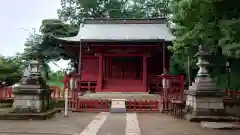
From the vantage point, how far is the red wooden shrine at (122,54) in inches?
851

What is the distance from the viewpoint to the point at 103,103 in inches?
626

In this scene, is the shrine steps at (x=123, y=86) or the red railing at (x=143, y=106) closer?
the red railing at (x=143, y=106)

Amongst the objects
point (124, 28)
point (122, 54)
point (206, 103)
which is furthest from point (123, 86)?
point (206, 103)

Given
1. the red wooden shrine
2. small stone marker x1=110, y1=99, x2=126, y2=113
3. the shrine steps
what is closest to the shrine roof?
the red wooden shrine

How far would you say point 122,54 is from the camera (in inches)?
896

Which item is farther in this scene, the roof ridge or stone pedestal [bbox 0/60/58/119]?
the roof ridge

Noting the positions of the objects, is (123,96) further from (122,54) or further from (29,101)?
(29,101)

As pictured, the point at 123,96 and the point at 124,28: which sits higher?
the point at 124,28

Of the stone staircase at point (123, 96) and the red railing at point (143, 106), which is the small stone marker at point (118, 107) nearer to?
the red railing at point (143, 106)

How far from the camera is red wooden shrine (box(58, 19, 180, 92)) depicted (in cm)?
2162

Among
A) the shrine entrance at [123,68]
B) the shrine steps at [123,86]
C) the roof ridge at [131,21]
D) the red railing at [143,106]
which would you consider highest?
the roof ridge at [131,21]

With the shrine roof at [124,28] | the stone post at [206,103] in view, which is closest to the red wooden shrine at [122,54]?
the shrine roof at [124,28]

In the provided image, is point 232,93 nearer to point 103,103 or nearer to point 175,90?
point 175,90

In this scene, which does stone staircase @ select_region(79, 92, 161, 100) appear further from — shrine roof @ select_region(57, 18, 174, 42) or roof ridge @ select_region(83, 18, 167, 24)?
roof ridge @ select_region(83, 18, 167, 24)
